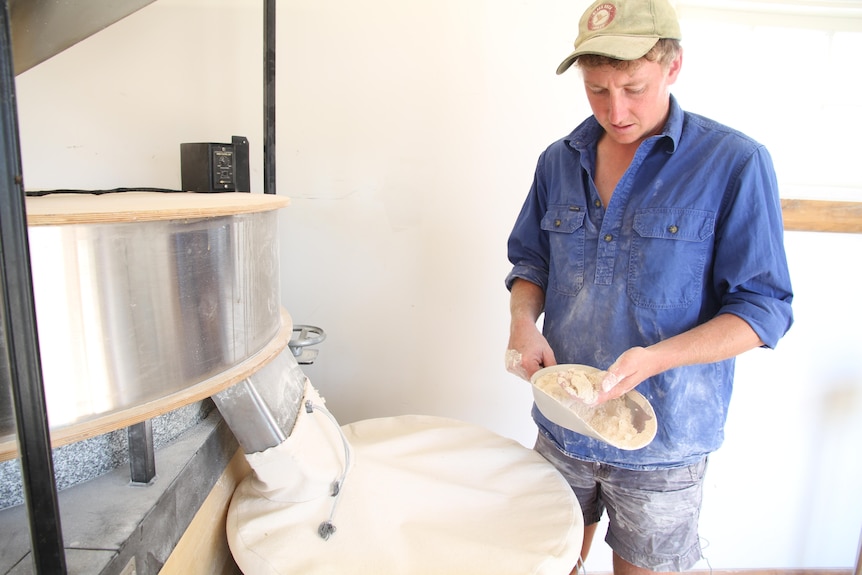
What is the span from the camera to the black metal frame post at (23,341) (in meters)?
0.36

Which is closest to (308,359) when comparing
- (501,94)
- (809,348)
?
(501,94)

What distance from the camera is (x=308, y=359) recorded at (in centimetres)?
114

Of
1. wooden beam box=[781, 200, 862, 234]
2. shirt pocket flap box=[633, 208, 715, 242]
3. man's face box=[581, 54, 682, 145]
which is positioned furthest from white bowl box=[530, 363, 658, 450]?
wooden beam box=[781, 200, 862, 234]

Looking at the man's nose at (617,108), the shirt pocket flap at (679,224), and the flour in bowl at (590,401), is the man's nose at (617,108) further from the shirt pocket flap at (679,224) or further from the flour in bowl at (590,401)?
the flour in bowl at (590,401)

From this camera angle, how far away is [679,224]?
33.8 inches

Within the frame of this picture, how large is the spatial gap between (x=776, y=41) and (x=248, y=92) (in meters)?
1.31

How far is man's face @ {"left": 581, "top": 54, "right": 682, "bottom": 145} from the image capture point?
830 mm

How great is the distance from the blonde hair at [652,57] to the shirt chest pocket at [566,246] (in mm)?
238

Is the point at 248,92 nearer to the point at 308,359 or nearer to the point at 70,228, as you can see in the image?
the point at 308,359

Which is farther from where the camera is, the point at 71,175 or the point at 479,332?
the point at 479,332

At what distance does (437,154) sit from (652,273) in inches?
25.7

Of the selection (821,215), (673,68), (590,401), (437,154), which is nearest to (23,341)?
(590,401)

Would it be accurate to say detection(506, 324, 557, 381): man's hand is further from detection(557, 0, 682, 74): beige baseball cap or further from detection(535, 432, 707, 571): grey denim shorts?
detection(557, 0, 682, 74): beige baseball cap

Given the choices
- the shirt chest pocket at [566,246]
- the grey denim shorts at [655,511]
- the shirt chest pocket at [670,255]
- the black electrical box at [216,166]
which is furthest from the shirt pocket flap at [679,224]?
the black electrical box at [216,166]
